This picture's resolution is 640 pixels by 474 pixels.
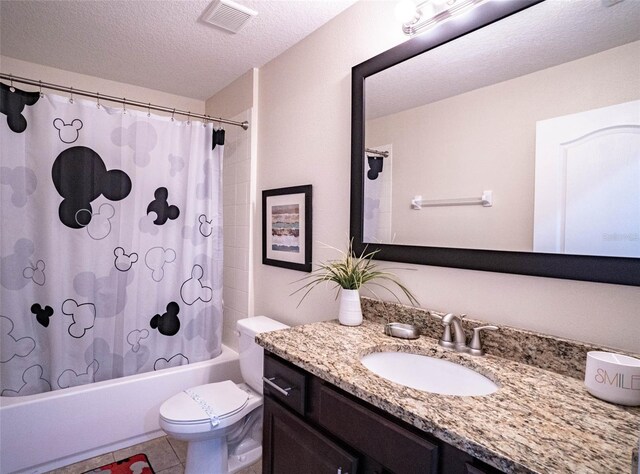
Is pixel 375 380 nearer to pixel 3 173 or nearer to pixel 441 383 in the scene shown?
pixel 441 383

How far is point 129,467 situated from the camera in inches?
69.6

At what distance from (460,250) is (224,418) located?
1.28 metres

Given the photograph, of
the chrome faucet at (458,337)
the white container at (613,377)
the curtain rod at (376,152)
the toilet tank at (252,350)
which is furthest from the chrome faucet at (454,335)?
→ the toilet tank at (252,350)

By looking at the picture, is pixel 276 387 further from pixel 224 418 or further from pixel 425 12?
pixel 425 12

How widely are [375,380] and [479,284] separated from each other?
528 millimetres

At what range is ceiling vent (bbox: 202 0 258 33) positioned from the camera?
5.29 feet

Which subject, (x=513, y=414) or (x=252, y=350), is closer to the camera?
(x=513, y=414)

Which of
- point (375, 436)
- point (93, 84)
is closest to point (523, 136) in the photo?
point (375, 436)

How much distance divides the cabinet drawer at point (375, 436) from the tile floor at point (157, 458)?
117cm

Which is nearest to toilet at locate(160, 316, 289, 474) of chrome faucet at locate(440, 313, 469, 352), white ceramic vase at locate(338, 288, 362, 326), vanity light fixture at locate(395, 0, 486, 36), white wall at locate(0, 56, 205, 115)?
white ceramic vase at locate(338, 288, 362, 326)

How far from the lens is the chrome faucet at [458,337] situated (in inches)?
41.7

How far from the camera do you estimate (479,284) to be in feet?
3.76

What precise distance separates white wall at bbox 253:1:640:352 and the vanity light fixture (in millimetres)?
127

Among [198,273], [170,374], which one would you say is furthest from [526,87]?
[170,374]
